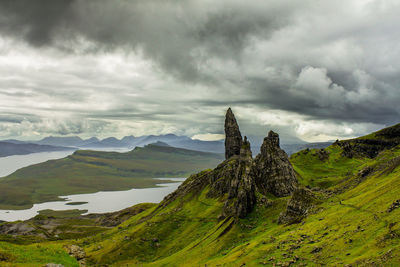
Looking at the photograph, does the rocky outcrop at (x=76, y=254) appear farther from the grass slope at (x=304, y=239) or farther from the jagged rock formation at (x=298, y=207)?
the jagged rock formation at (x=298, y=207)

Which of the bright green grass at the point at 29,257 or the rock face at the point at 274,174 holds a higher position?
the rock face at the point at 274,174

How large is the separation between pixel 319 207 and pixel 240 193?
35752 mm

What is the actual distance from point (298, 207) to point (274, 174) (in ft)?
184

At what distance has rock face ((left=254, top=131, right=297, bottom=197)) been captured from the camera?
133250 mm

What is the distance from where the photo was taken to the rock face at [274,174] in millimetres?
133250

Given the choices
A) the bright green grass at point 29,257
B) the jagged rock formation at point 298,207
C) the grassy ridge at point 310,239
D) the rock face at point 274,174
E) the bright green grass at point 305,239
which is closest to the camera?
the grassy ridge at point 310,239

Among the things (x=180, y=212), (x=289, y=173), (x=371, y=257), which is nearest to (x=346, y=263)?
(x=371, y=257)

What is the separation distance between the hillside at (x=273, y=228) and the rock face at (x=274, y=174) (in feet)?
1.68

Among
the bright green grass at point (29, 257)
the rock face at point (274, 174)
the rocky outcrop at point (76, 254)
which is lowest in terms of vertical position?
the rocky outcrop at point (76, 254)

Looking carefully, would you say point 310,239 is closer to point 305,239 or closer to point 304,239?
point 305,239

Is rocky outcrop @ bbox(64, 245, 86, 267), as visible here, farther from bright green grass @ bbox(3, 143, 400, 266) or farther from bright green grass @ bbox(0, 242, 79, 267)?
bright green grass @ bbox(0, 242, 79, 267)

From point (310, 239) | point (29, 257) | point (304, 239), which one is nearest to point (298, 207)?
point (304, 239)

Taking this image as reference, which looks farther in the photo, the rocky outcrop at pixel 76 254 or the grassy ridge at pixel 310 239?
the rocky outcrop at pixel 76 254

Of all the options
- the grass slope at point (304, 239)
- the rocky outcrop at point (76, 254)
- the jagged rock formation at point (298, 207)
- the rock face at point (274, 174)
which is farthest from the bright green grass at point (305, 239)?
the rock face at point (274, 174)
